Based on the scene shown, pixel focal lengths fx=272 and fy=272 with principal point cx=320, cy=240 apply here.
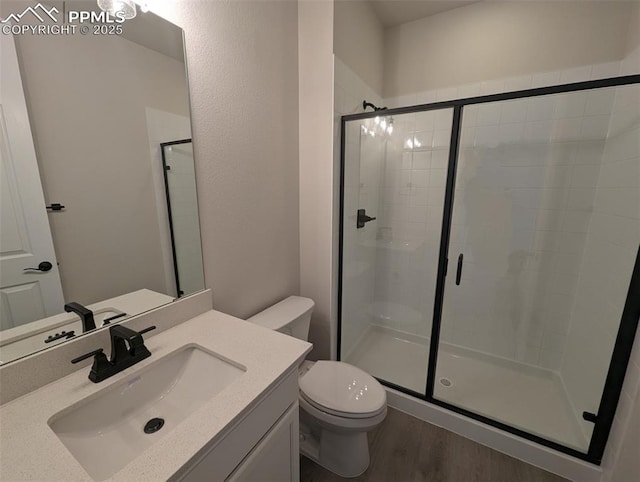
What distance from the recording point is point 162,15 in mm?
958

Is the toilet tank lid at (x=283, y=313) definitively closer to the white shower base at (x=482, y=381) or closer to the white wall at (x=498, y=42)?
the white shower base at (x=482, y=381)

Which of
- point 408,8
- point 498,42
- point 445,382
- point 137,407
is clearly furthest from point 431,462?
point 408,8

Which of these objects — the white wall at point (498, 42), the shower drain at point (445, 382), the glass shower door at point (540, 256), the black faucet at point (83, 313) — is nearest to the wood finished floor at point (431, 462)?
the glass shower door at point (540, 256)

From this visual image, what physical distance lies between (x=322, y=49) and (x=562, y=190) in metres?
1.78

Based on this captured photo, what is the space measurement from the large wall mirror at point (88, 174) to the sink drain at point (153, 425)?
1.12ft

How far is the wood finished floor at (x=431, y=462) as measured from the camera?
136cm

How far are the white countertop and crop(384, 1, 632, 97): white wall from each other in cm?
226

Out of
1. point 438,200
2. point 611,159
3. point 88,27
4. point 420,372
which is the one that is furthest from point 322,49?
point 420,372

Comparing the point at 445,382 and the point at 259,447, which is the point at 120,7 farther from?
the point at 445,382

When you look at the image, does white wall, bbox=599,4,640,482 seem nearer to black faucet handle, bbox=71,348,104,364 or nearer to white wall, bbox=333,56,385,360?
white wall, bbox=333,56,385,360

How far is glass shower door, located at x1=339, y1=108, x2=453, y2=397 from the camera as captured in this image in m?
1.94

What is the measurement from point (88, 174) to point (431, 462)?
198 centimetres

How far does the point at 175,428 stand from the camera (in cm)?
62

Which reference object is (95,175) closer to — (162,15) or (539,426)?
(162,15)
